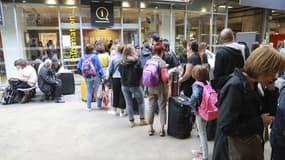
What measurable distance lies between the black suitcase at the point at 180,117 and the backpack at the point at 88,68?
2230 mm

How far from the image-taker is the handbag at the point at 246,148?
153 centimetres

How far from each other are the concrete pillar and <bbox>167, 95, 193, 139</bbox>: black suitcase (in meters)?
7.50

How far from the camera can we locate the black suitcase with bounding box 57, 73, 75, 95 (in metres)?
7.02

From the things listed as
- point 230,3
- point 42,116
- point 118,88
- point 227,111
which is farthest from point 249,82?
point 230,3

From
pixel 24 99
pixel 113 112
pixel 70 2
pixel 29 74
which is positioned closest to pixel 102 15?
pixel 70 2

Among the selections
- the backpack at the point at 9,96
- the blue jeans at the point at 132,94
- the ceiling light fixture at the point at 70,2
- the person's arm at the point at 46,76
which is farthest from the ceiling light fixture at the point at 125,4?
the blue jeans at the point at 132,94

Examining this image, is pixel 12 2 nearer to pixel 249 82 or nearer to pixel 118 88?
pixel 118 88

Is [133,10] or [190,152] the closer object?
[190,152]

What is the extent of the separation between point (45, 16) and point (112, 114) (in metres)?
6.41

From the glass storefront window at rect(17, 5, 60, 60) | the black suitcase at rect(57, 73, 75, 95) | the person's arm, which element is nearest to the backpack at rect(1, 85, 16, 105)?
the person's arm

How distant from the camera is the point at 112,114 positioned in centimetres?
519

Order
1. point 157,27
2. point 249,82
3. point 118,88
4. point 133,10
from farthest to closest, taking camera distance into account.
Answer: point 157,27 < point 133,10 < point 118,88 < point 249,82

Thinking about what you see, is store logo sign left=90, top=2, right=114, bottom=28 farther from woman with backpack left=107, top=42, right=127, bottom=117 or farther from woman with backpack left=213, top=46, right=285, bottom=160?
woman with backpack left=213, top=46, right=285, bottom=160

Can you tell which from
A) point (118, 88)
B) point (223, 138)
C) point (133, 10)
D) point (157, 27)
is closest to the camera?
point (223, 138)
